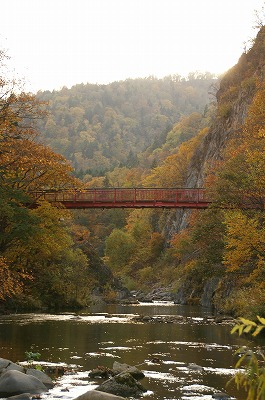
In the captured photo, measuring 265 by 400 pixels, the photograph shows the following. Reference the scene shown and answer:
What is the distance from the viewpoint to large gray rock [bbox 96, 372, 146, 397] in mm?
14352

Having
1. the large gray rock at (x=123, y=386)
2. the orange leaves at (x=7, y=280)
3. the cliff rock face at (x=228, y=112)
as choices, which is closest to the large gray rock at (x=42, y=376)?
the large gray rock at (x=123, y=386)

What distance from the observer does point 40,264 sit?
4506cm

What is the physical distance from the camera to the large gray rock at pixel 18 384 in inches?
561

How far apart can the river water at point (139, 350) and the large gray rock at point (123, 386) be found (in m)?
0.31

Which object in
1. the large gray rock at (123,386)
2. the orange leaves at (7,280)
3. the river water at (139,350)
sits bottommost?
the river water at (139,350)

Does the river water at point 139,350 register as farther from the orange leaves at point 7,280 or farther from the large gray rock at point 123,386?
the orange leaves at point 7,280

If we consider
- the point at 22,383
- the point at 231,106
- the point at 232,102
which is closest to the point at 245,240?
the point at 22,383

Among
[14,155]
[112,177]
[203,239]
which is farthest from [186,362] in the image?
[112,177]

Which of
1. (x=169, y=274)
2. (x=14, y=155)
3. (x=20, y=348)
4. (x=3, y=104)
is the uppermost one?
(x=3, y=104)

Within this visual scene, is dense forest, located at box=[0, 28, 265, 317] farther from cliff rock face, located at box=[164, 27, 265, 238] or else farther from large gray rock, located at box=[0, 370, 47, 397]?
large gray rock, located at box=[0, 370, 47, 397]

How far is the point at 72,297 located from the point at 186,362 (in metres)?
29.7

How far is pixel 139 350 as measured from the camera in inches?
851

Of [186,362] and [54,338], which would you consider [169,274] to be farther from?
[186,362]

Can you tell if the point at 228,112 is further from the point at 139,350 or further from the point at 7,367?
the point at 7,367
